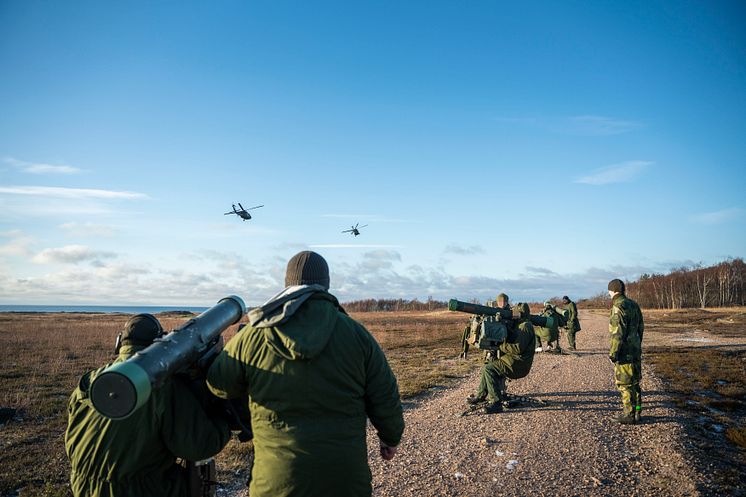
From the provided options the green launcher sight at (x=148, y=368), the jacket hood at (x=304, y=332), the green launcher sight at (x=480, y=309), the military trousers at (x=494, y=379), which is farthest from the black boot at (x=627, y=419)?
the green launcher sight at (x=148, y=368)

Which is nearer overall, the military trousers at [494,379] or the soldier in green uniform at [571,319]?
the military trousers at [494,379]

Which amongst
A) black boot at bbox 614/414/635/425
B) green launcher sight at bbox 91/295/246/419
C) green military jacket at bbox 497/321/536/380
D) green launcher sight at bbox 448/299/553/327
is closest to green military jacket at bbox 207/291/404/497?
green launcher sight at bbox 91/295/246/419

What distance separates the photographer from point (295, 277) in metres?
3.09

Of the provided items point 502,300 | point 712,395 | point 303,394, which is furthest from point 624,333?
point 303,394

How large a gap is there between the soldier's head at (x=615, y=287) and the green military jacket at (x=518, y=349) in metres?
1.62

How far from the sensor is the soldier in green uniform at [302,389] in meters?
2.67

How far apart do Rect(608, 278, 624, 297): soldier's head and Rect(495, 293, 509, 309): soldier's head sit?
1.97 metres

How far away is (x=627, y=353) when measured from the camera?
8.27 m

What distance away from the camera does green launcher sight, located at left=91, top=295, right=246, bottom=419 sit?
2127 millimetres

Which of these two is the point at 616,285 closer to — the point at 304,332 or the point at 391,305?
the point at 304,332

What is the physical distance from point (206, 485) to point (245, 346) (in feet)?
4.46

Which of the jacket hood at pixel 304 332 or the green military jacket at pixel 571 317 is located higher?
the jacket hood at pixel 304 332

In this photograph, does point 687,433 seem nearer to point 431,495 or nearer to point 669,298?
point 431,495

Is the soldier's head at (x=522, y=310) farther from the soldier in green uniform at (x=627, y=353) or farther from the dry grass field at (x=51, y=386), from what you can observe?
the dry grass field at (x=51, y=386)
